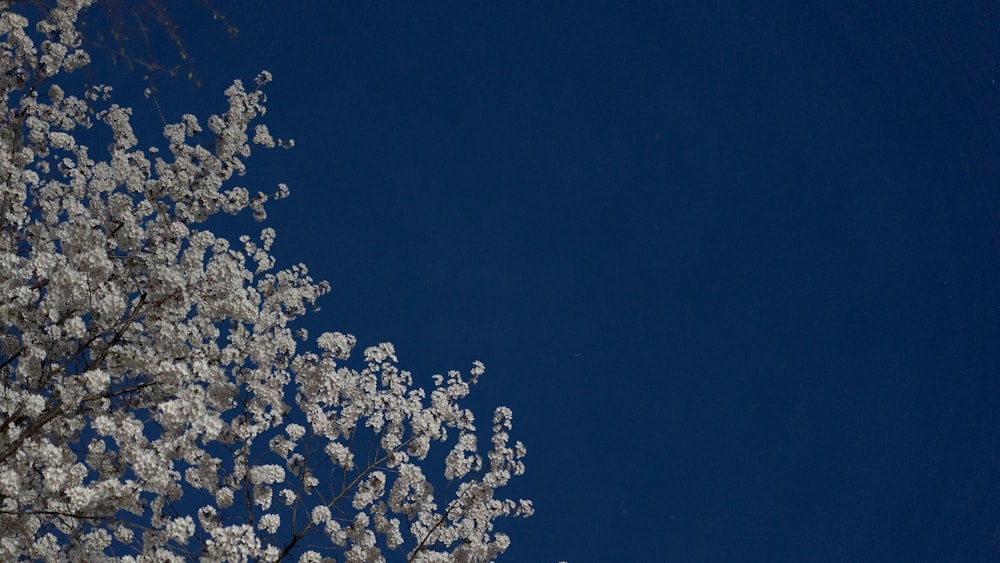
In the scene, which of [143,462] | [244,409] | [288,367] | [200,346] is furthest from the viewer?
[288,367]

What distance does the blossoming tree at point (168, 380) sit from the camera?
477cm

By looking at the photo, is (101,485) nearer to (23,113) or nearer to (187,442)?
(187,442)

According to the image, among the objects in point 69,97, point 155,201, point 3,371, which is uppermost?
point 69,97

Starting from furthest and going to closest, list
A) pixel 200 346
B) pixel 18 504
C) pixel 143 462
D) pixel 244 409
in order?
pixel 244 409 < pixel 200 346 < pixel 18 504 < pixel 143 462

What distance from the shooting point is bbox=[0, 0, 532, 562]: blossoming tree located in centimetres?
477

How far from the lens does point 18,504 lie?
5.00m

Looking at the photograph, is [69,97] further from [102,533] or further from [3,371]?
[102,533]

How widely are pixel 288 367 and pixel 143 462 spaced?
159 centimetres

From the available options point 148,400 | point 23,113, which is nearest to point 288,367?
point 148,400

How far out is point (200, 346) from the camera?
5.37 m

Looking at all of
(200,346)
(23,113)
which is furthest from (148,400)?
(23,113)

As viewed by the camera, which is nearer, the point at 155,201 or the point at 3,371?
the point at 3,371

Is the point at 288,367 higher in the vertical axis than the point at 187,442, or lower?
higher

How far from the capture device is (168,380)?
4.83m
